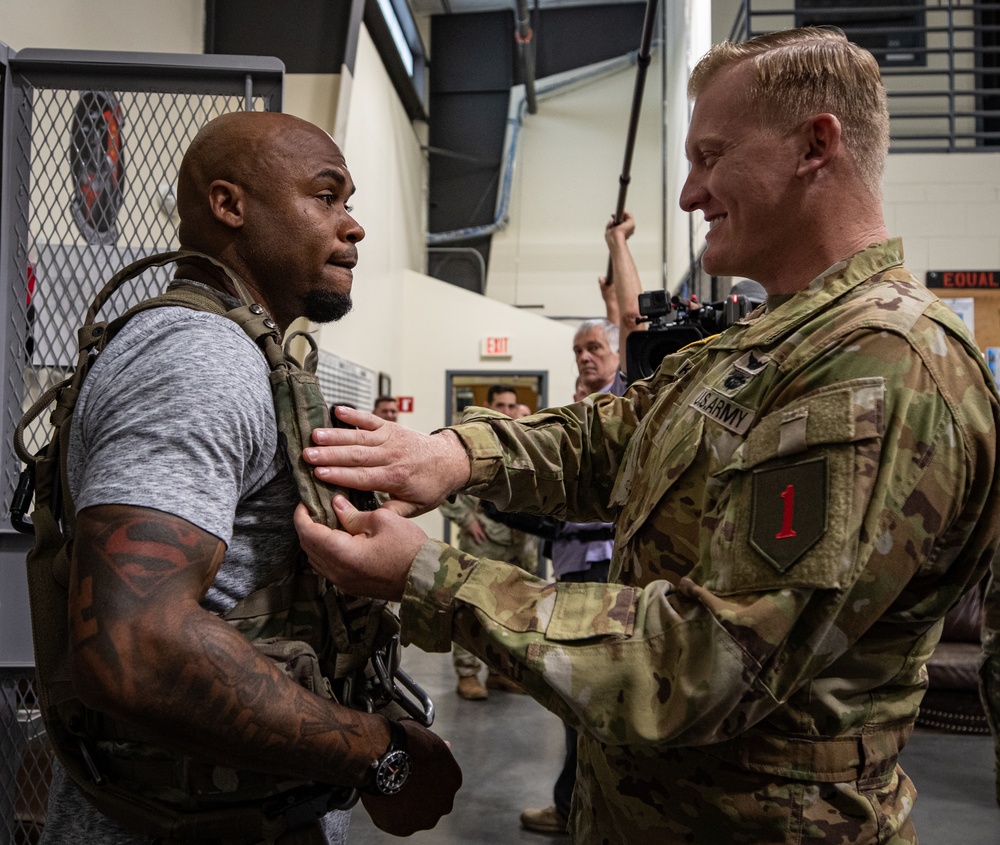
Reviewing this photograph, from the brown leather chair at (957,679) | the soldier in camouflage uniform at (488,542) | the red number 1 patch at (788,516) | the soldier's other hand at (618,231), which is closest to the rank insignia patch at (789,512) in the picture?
the red number 1 patch at (788,516)

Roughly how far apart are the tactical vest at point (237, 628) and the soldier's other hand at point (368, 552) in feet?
0.15

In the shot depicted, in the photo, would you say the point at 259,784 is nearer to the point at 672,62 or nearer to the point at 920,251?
the point at 920,251

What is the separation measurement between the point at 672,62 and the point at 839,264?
6688mm

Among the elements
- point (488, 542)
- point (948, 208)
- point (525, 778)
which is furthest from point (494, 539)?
point (948, 208)

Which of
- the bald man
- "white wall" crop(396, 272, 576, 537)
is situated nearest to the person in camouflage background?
the bald man

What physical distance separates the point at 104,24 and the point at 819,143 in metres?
3.25

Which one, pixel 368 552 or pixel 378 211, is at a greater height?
pixel 378 211

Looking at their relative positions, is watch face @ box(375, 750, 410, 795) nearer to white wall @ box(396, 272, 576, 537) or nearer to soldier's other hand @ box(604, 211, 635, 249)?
soldier's other hand @ box(604, 211, 635, 249)

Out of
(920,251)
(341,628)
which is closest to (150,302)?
(341,628)

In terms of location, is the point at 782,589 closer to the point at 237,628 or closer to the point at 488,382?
the point at 237,628

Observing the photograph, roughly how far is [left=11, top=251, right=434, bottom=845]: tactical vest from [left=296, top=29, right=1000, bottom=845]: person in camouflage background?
0.40 ft

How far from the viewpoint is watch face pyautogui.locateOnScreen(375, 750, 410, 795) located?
1.02m

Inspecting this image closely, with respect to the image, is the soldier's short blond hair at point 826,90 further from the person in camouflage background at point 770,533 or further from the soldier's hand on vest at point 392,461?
the soldier's hand on vest at point 392,461

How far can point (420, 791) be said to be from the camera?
1.11m
